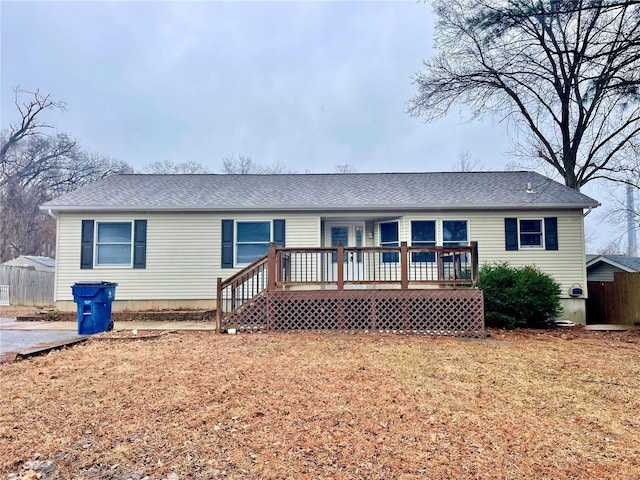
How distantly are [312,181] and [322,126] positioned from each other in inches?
807

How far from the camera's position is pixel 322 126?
3145 centimetres

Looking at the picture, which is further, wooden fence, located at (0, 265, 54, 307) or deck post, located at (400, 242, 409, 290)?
wooden fence, located at (0, 265, 54, 307)

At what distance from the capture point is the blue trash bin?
7.43m

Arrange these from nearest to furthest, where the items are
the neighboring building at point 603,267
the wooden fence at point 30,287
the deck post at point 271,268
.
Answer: the deck post at point 271,268, the wooden fence at point 30,287, the neighboring building at point 603,267

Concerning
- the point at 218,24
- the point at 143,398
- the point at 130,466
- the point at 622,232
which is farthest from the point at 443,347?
the point at 218,24

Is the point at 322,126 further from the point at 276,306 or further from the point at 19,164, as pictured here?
the point at 276,306

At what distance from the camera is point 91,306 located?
7480 millimetres

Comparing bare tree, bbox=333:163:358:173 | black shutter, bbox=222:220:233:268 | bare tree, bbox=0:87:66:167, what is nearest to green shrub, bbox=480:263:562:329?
black shutter, bbox=222:220:233:268

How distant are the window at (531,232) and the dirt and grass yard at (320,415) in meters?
5.22

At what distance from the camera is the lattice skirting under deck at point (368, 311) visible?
727 cm

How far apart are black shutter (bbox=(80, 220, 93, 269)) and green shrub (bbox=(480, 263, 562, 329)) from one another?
9.89m

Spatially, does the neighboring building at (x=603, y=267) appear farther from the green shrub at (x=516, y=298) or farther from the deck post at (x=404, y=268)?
the deck post at (x=404, y=268)

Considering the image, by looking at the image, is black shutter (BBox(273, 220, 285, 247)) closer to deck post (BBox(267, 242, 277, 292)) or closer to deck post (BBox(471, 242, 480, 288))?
deck post (BBox(267, 242, 277, 292))

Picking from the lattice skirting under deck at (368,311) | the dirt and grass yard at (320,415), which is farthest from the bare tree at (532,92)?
the dirt and grass yard at (320,415)
